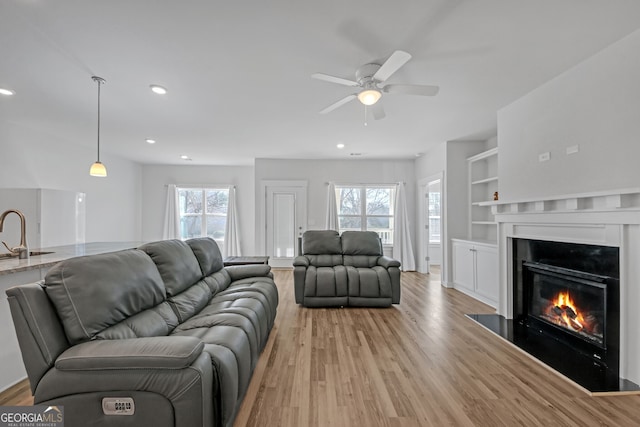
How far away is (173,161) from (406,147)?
5.46 m

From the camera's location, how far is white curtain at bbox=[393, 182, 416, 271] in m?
6.72

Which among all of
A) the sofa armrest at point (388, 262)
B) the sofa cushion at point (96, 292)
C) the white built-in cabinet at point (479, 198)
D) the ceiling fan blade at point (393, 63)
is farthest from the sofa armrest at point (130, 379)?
the white built-in cabinet at point (479, 198)

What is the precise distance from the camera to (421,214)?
6.62 meters

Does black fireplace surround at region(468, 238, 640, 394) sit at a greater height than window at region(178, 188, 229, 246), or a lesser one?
lesser

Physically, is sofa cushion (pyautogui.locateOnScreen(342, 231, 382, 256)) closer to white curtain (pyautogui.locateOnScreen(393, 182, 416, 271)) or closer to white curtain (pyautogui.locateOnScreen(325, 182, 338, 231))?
white curtain (pyautogui.locateOnScreen(325, 182, 338, 231))

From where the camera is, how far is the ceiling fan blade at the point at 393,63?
198 cm

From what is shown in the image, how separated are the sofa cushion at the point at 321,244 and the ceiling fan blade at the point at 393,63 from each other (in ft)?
8.82

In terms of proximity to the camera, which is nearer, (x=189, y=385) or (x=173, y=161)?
(x=189, y=385)

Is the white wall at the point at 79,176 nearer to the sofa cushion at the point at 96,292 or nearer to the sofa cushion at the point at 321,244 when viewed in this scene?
the sofa cushion at the point at 96,292

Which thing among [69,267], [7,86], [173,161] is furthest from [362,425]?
[173,161]

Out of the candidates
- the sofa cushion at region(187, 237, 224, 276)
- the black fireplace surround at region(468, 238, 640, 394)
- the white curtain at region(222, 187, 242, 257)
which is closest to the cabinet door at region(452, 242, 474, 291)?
the black fireplace surround at region(468, 238, 640, 394)

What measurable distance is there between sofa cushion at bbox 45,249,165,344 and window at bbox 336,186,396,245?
5.43 m

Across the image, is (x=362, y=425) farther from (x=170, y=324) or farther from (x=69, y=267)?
(x=69, y=267)

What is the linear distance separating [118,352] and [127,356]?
0.05 meters
